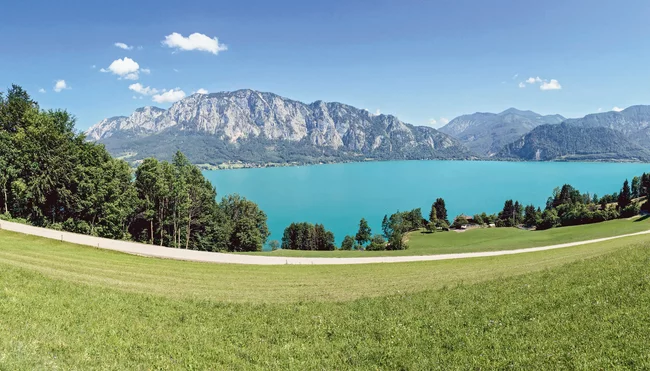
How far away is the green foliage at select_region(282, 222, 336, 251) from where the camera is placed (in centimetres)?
7975

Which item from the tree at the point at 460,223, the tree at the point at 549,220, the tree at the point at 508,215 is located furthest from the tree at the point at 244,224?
the tree at the point at 508,215

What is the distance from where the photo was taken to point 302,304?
12.7 metres

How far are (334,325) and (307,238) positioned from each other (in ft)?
232

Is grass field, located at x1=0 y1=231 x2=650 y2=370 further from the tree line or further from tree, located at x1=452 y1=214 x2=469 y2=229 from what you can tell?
tree, located at x1=452 y1=214 x2=469 y2=229

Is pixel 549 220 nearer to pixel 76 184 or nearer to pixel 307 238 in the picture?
pixel 307 238

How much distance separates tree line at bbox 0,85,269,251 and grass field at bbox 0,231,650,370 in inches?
1222

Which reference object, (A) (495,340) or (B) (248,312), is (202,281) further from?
→ (A) (495,340)

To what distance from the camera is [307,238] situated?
79.9 metres

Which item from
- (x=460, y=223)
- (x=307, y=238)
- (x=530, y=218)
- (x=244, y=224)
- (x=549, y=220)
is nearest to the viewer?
(x=244, y=224)

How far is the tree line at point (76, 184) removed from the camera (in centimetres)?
3744

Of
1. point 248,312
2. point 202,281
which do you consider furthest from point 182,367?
point 202,281

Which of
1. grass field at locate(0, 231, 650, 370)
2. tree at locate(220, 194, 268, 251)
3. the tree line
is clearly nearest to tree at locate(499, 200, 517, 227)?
tree at locate(220, 194, 268, 251)

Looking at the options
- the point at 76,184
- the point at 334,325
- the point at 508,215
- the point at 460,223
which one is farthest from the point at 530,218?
the point at 334,325

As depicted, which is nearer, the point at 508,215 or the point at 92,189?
the point at 92,189
